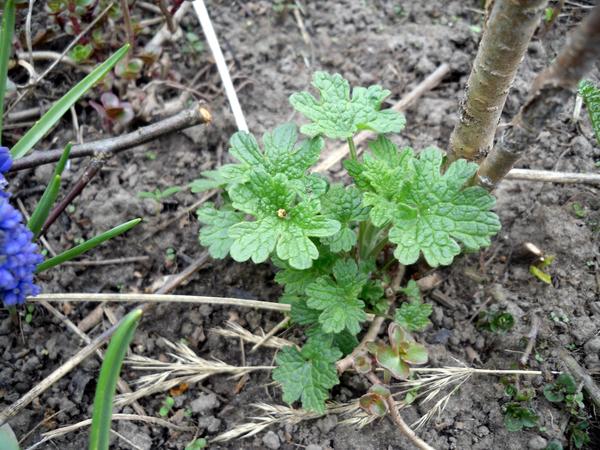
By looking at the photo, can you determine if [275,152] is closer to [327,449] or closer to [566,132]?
[327,449]

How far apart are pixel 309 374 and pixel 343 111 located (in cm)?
77

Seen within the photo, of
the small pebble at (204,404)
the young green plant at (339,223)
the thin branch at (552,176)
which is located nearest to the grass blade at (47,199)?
the young green plant at (339,223)

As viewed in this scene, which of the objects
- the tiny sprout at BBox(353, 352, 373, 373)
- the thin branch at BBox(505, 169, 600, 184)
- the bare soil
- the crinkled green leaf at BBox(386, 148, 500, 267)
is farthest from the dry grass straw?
the thin branch at BBox(505, 169, 600, 184)

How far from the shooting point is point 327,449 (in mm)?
1674

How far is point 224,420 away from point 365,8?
1.90m

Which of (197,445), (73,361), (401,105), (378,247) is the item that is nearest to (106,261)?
(73,361)

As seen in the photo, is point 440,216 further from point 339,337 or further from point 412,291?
point 339,337

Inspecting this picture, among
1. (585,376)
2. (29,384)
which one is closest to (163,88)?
(29,384)

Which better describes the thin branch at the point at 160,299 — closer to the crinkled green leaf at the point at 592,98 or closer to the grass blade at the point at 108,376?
the grass blade at the point at 108,376

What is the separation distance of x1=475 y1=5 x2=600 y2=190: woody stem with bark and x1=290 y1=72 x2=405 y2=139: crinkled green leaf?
0.29 metres

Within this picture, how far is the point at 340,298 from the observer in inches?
63.2

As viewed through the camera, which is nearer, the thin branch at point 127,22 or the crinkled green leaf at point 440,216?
the crinkled green leaf at point 440,216

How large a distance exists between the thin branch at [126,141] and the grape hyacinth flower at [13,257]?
56 centimetres

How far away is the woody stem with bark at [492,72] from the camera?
1350mm
